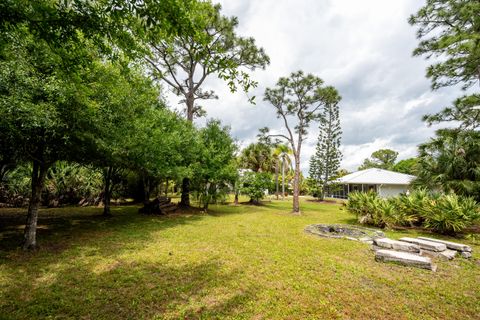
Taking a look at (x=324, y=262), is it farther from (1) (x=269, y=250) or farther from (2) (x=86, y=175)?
(2) (x=86, y=175)

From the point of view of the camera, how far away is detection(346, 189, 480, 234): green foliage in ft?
26.3

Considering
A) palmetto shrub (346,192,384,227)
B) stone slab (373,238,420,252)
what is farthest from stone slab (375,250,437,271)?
palmetto shrub (346,192,384,227)

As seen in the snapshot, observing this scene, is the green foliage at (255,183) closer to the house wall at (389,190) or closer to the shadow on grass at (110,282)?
the shadow on grass at (110,282)

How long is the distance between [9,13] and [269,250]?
22.2 ft

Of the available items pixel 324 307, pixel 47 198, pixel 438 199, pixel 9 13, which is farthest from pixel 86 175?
pixel 438 199

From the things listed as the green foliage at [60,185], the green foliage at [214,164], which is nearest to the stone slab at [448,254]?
the green foliage at [214,164]

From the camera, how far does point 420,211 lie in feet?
30.3

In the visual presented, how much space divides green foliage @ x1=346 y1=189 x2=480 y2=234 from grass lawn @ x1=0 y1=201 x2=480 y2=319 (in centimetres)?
114

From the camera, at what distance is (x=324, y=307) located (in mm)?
3521

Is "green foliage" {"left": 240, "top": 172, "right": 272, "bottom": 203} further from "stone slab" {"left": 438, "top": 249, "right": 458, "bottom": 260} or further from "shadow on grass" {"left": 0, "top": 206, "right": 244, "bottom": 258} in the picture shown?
"stone slab" {"left": 438, "top": 249, "right": 458, "bottom": 260}

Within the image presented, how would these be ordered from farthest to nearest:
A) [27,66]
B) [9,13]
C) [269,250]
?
[269,250]
[27,66]
[9,13]

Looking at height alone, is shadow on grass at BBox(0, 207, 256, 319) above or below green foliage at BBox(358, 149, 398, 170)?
below

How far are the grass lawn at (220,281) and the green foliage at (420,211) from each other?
1.14m

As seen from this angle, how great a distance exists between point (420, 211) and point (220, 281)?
380 inches
